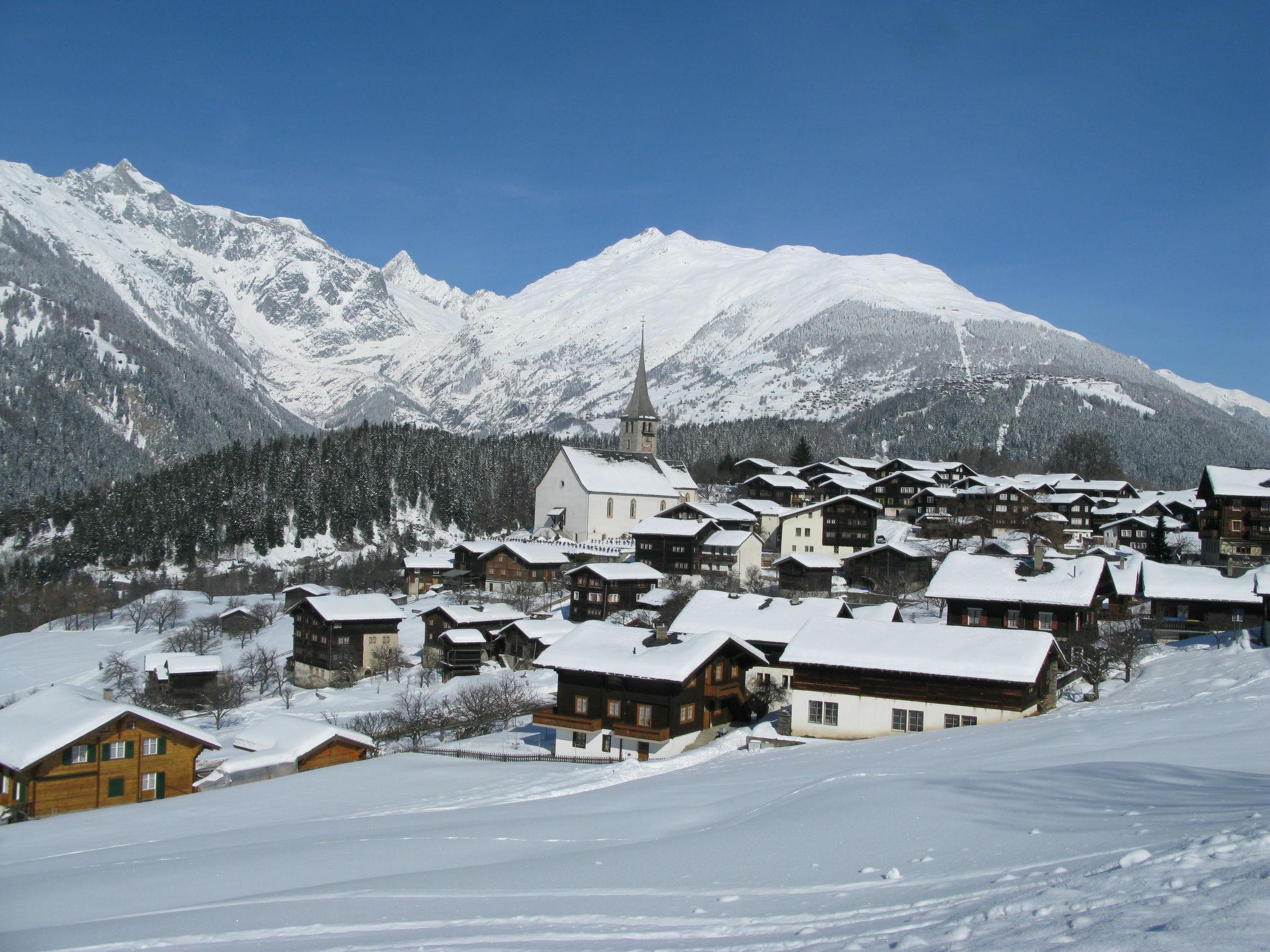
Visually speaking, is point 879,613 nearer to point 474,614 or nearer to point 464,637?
point 464,637

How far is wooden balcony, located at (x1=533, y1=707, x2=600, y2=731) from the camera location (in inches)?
1435

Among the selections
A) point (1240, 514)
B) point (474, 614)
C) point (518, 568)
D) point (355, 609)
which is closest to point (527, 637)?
point (474, 614)

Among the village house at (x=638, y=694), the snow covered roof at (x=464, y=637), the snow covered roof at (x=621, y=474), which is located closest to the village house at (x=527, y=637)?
the snow covered roof at (x=464, y=637)

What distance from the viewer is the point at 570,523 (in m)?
103

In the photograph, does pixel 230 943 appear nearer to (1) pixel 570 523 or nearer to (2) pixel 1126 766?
(2) pixel 1126 766

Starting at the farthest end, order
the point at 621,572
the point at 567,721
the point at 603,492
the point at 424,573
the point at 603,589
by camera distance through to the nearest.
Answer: the point at 603,492, the point at 424,573, the point at 621,572, the point at 603,589, the point at 567,721

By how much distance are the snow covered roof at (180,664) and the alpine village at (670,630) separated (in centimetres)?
19

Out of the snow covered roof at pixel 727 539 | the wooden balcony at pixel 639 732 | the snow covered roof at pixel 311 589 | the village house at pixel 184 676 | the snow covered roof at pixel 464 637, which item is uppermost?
the snow covered roof at pixel 727 539

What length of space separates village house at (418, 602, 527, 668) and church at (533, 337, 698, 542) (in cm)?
3370

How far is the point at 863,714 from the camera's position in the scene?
33438mm

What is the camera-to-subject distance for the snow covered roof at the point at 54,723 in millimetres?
32062

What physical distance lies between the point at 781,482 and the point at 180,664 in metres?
63.2

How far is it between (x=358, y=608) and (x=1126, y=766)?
55.6 m

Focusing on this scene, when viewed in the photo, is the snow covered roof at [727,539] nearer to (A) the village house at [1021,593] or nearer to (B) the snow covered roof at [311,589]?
(A) the village house at [1021,593]
